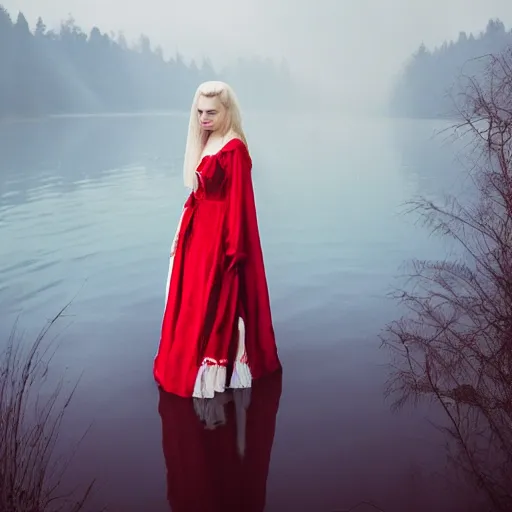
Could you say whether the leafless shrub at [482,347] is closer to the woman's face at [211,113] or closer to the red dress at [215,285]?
the red dress at [215,285]

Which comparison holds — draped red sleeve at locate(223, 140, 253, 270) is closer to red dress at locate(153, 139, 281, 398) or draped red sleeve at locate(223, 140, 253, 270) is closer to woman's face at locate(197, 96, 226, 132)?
red dress at locate(153, 139, 281, 398)

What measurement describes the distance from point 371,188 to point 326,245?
159 cm

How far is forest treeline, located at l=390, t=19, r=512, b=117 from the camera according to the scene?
201 inches

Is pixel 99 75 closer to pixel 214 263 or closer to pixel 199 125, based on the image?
pixel 199 125

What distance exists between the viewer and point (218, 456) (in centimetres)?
203

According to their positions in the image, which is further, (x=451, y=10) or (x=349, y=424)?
(x=451, y=10)

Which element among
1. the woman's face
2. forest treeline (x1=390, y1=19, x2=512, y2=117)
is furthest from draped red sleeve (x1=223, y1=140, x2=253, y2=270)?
forest treeline (x1=390, y1=19, x2=512, y2=117)

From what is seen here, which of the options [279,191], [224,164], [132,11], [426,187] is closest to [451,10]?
[426,187]

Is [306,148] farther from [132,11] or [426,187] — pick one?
[132,11]

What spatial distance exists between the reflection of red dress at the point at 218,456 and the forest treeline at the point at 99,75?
13.0 feet

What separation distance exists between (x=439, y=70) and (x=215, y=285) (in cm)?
413

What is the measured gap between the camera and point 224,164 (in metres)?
2.24

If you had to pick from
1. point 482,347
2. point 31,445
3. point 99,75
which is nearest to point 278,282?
point 482,347

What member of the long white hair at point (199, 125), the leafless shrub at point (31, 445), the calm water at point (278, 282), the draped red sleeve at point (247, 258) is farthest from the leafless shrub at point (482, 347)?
the leafless shrub at point (31, 445)
